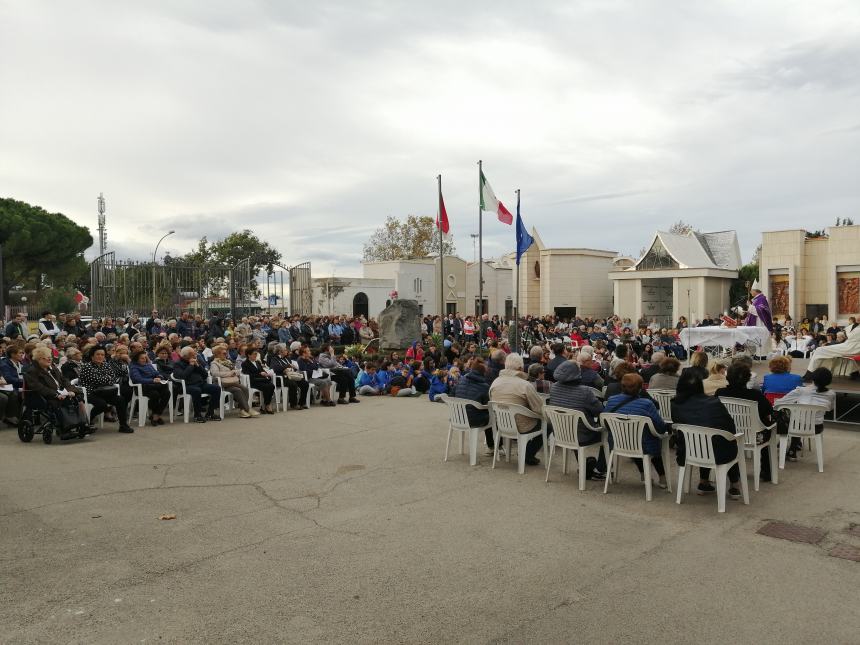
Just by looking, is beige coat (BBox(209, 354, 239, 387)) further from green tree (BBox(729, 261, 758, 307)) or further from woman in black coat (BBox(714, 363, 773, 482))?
green tree (BBox(729, 261, 758, 307))

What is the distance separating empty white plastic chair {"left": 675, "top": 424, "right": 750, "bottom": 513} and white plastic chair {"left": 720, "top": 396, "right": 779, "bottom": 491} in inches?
21.1

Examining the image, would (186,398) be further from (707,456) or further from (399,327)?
(399,327)

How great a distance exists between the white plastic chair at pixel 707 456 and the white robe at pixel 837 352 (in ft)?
18.3

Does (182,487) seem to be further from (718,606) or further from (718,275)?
(718,275)

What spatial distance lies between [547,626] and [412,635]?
0.78 m

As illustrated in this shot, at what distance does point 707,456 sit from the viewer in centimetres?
616

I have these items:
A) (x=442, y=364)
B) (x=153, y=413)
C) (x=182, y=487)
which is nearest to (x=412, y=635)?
(x=182, y=487)

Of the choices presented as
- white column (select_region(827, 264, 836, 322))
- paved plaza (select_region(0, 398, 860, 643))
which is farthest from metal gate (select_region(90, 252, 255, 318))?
white column (select_region(827, 264, 836, 322))

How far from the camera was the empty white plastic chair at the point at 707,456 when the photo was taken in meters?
6.03

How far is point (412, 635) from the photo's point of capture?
A: 12.3 ft

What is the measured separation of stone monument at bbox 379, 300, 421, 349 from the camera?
23.1 meters

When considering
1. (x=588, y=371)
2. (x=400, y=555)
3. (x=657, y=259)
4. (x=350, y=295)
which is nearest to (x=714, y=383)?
(x=588, y=371)

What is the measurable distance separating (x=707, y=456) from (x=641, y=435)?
0.61 meters

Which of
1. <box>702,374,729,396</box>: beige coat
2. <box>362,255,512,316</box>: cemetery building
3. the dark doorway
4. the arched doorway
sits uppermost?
<box>362,255,512,316</box>: cemetery building
